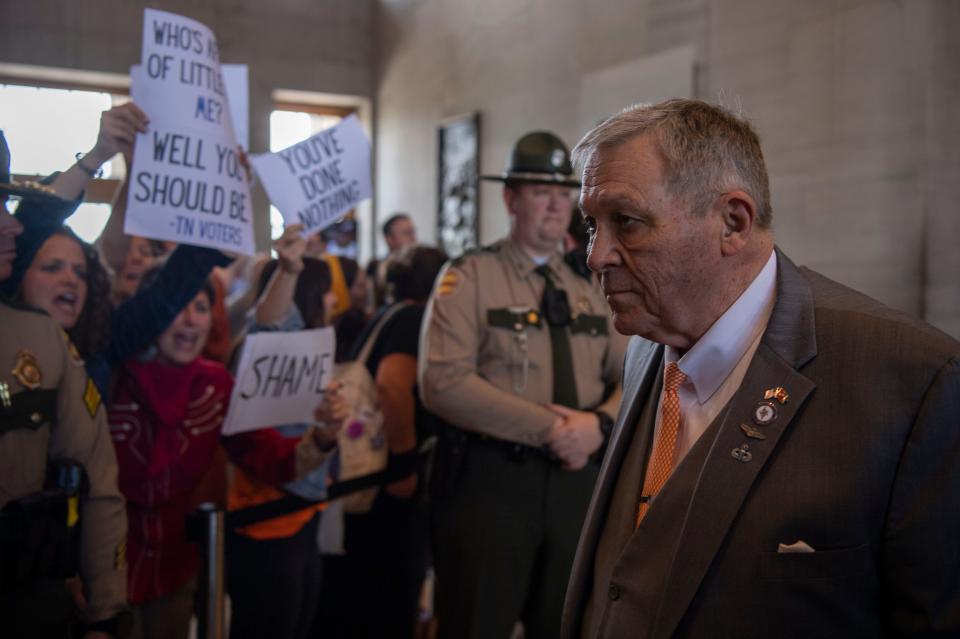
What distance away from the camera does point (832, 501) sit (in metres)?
1.08

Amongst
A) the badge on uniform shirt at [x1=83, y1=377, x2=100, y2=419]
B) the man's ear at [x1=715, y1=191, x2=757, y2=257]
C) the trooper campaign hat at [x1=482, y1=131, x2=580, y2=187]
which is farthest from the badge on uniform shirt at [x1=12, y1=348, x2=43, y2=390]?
the trooper campaign hat at [x1=482, y1=131, x2=580, y2=187]

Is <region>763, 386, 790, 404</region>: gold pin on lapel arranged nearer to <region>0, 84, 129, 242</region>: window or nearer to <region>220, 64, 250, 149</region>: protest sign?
<region>0, 84, 129, 242</region>: window

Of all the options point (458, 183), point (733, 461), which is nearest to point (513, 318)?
point (733, 461)

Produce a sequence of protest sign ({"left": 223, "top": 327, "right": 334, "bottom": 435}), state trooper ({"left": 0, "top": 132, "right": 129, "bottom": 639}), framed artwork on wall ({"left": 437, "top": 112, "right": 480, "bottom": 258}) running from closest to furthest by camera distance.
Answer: state trooper ({"left": 0, "top": 132, "right": 129, "bottom": 639}) → protest sign ({"left": 223, "top": 327, "right": 334, "bottom": 435}) → framed artwork on wall ({"left": 437, "top": 112, "right": 480, "bottom": 258})

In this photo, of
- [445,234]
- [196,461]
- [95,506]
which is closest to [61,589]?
[95,506]

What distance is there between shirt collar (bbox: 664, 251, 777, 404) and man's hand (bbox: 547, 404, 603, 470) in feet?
4.22

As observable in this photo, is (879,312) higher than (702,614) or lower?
higher

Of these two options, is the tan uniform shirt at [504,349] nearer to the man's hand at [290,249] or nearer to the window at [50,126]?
the man's hand at [290,249]

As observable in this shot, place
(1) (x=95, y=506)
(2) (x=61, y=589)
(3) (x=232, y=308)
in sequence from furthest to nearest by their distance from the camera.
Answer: (3) (x=232, y=308) < (1) (x=95, y=506) < (2) (x=61, y=589)

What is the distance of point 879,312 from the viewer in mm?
1172

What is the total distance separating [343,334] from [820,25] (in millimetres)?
2668

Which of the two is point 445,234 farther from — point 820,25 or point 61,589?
point 61,589

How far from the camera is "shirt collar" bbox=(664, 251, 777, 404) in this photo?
128cm

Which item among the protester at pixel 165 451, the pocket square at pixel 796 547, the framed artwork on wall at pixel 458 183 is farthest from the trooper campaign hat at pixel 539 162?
the framed artwork on wall at pixel 458 183
